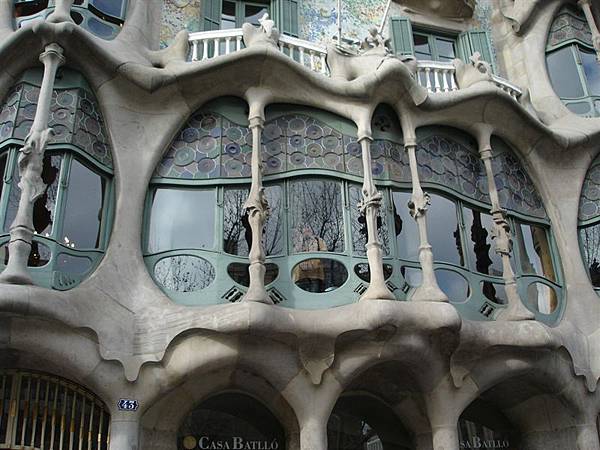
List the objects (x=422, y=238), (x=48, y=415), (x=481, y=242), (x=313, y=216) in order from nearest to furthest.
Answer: (x=48, y=415) → (x=422, y=238) → (x=313, y=216) → (x=481, y=242)

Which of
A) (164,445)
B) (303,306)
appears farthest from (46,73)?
(164,445)

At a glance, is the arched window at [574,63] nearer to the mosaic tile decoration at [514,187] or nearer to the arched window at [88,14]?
the mosaic tile decoration at [514,187]

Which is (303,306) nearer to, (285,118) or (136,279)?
(136,279)

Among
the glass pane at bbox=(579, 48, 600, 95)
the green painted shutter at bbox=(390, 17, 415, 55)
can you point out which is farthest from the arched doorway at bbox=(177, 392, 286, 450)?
the glass pane at bbox=(579, 48, 600, 95)

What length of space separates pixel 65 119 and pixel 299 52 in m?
3.84

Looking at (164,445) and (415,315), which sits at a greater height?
(415,315)

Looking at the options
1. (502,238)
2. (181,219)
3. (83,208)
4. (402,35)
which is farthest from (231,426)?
(402,35)

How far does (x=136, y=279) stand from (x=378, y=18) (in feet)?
24.4

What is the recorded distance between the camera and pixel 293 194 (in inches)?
390

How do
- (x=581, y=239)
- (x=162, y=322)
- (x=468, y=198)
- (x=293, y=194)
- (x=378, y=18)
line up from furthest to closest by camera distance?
(x=378, y=18)
(x=581, y=239)
(x=468, y=198)
(x=293, y=194)
(x=162, y=322)

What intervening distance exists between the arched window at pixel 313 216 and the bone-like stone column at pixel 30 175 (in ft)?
5.81

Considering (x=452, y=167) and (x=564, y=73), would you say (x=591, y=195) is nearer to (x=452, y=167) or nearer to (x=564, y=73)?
(x=564, y=73)

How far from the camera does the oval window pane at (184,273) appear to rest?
30.2 ft

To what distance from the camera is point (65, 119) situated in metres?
9.27
